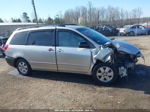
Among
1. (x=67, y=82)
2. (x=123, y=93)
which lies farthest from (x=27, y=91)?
(x=123, y=93)

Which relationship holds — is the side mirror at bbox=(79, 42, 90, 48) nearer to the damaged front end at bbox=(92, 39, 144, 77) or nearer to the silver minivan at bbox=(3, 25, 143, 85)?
the silver minivan at bbox=(3, 25, 143, 85)

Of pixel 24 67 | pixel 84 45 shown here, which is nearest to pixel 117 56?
pixel 84 45

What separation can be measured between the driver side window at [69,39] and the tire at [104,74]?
971mm

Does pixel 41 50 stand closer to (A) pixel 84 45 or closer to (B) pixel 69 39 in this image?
(B) pixel 69 39

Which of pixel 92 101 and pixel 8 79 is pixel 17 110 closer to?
pixel 92 101

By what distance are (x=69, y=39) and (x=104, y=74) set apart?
156cm

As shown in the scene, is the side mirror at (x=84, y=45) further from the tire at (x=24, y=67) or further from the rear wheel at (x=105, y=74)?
the tire at (x=24, y=67)

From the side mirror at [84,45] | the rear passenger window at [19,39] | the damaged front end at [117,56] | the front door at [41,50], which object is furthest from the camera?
the rear passenger window at [19,39]

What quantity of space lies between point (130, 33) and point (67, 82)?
2011 centimetres

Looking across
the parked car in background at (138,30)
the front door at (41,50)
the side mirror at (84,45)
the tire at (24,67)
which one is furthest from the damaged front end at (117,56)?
the parked car in background at (138,30)

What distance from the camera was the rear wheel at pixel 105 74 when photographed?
15.8 feet

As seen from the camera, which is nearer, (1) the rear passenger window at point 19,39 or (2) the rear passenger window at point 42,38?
(2) the rear passenger window at point 42,38

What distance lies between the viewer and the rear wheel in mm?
4816

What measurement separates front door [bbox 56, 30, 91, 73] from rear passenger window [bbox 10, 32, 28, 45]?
1494 millimetres
